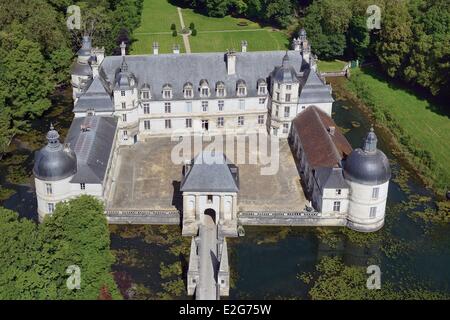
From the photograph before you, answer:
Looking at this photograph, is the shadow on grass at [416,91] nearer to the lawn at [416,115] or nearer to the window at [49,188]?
the lawn at [416,115]

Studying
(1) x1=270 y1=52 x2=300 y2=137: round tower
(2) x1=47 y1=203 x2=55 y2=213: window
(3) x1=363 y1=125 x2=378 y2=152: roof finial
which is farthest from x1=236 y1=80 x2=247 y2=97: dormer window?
(2) x1=47 y1=203 x2=55 y2=213: window

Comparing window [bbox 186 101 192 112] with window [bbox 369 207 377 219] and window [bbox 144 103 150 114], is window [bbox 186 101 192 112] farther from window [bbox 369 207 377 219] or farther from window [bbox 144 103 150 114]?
window [bbox 369 207 377 219]

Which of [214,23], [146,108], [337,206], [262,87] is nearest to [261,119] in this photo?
[262,87]

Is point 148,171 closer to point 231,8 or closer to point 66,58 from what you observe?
point 66,58

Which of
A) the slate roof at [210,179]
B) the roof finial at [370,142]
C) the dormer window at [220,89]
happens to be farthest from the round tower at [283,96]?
the slate roof at [210,179]

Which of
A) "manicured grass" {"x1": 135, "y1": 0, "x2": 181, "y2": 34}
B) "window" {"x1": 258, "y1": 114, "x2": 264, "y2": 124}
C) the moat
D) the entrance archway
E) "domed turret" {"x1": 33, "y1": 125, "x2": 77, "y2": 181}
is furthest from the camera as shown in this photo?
"manicured grass" {"x1": 135, "y1": 0, "x2": 181, "y2": 34}

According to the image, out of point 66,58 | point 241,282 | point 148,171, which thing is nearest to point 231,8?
point 66,58

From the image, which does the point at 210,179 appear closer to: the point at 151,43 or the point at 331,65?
the point at 331,65
